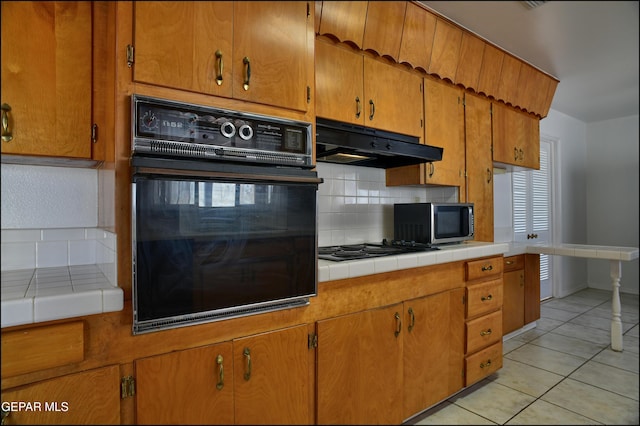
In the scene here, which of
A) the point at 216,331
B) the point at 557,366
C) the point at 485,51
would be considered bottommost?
the point at 557,366

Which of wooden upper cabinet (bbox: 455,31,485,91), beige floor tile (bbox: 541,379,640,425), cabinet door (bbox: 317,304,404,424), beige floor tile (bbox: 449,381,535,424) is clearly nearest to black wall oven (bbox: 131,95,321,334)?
cabinet door (bbox: 317,304,404,424)

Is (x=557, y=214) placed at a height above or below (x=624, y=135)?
below

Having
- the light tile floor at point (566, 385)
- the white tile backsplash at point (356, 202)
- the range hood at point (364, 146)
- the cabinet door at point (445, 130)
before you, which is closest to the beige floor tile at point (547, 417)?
the light tile floor at point (566, 385)

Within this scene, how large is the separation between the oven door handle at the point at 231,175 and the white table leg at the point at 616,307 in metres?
0.82

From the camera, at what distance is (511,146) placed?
7.82ft

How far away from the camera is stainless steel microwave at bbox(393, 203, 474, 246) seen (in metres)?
1.76

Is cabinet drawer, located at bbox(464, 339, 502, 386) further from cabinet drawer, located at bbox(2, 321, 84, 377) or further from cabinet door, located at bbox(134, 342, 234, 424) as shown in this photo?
cabinet drawer, located at bbox(2, 321, 84, 377)

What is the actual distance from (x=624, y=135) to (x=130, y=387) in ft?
4.56

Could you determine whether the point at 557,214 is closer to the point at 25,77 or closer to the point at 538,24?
the point at 538,24

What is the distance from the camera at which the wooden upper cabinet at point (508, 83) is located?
6.27ft

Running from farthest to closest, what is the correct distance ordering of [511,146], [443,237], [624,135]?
1. [511,146]
2. [443,237]
3. [624,135]

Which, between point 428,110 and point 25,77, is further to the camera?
point 428,110

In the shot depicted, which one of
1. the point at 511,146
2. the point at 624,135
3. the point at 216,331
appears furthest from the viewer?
the point at 511,146

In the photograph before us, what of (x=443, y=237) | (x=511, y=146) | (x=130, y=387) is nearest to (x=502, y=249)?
(x=443, y=237)
